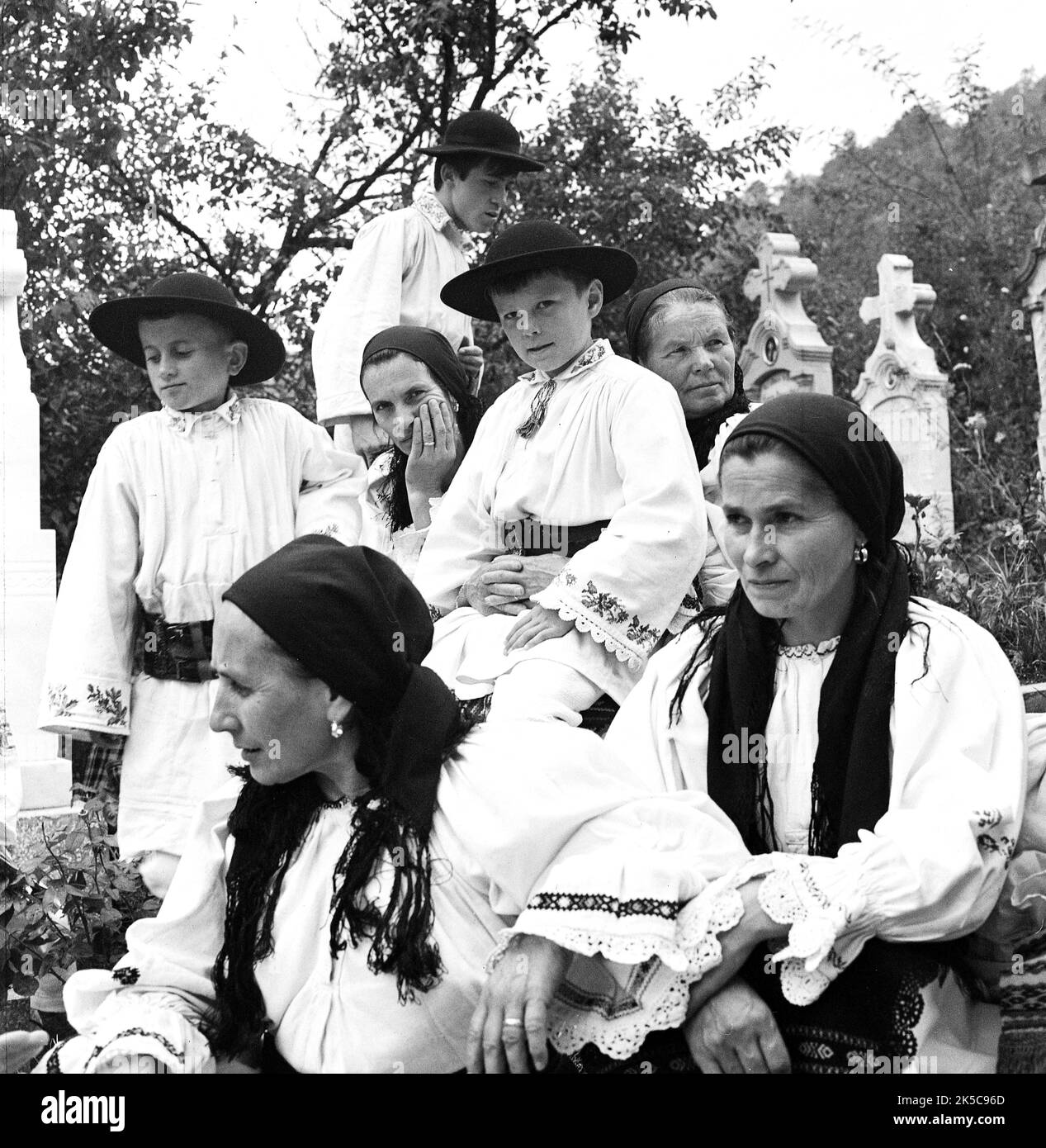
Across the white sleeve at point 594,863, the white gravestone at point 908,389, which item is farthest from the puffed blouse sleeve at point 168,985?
the white gravestone at point 908,389

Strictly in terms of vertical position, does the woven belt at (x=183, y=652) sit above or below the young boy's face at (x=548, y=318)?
below

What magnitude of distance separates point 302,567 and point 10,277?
505 cm

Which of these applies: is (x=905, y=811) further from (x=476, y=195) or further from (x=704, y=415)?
(x=476, y=195)

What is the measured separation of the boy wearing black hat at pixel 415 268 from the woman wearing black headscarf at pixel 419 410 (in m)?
0.50

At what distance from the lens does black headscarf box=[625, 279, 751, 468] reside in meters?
5.33

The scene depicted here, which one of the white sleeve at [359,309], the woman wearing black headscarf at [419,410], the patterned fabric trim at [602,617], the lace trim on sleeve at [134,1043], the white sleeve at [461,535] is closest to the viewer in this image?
the lace trim on sleeve at [134,1043]

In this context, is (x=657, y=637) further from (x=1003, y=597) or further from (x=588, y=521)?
(x=1003, y=597)

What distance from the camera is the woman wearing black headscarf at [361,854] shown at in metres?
2.78

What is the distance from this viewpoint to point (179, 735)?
16.3ft

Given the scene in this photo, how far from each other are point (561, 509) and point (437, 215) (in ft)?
7.10

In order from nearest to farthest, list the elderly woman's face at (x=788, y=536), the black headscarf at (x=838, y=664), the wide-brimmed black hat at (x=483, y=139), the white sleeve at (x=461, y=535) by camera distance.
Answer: the black headscarf at (x=838, y=664) → the elderly woman's face at (x=788, y=536) → the white sleeve at (x=461, y=535) → the wide-brimmed black hat at (x=483, y=139)

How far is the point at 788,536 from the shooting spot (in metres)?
3.25

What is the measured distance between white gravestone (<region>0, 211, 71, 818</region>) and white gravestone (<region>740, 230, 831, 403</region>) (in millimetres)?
4728

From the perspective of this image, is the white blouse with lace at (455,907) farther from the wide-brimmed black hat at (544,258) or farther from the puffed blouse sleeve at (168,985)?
the wide-brimmed black hat at (544,258)
